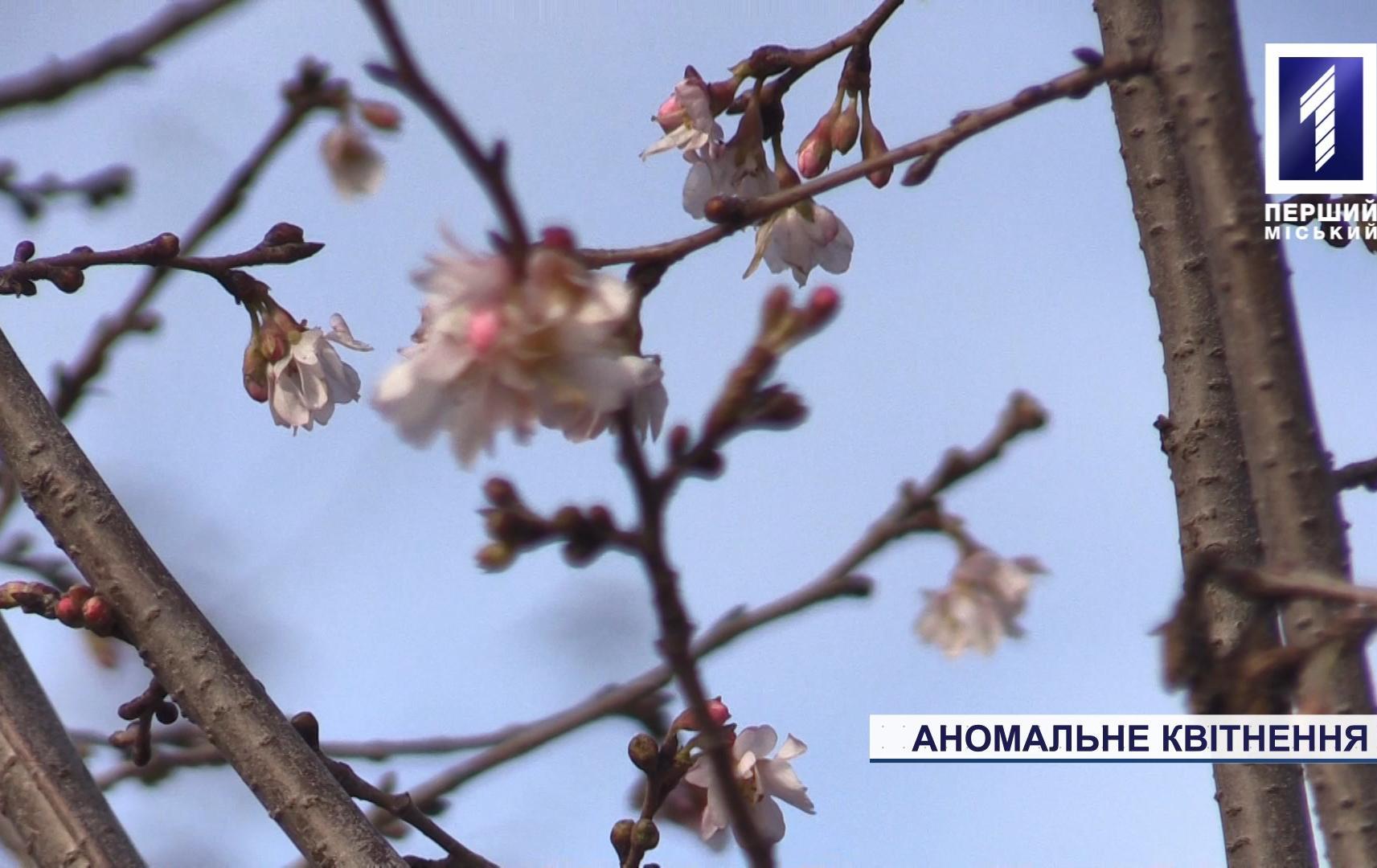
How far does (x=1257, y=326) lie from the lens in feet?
4.33

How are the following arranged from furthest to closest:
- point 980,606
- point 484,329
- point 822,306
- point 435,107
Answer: point 980,606, point 484,329, point 822,306, point 435,107

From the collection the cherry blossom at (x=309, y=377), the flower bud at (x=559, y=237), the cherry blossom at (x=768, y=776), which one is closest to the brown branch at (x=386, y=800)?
the cherry blossom at (x=768, y=776)

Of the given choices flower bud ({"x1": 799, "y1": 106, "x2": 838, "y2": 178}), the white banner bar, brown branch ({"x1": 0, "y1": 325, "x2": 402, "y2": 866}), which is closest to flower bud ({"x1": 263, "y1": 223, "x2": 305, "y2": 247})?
brown branch ({"x1": 0, "y1": 325, "x2": 402, "y2": 866})

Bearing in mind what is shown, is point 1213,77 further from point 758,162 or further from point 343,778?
point 343,778

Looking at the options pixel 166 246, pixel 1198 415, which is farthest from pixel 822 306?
pixel 166 246

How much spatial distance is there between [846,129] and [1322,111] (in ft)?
2.59

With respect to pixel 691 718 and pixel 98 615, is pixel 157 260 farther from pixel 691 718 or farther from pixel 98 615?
pixel 691 718

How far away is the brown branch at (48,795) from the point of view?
158cm

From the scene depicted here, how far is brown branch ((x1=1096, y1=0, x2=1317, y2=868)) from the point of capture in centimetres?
176

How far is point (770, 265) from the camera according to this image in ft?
7.34

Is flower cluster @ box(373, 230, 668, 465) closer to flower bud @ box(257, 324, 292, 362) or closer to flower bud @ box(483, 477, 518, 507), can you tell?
flower bud @ box(483, 477, 518, 507)

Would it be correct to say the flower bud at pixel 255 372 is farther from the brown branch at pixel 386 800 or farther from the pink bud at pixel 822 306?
the pink bud at pixel 822 306

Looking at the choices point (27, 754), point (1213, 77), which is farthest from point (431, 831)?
point (1213, 77)

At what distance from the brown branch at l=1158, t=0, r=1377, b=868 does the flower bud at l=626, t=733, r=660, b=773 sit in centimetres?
68
